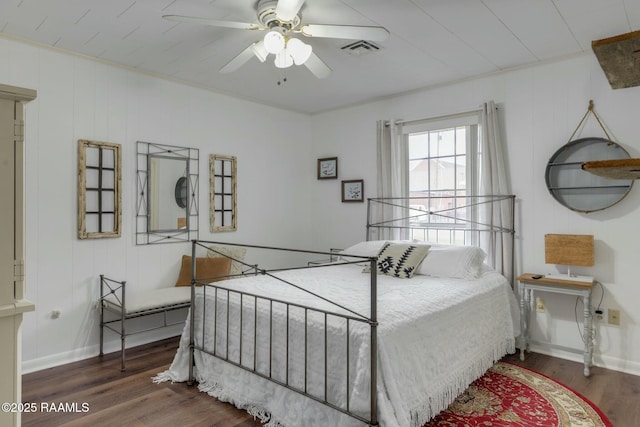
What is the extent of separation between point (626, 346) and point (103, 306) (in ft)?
13.5

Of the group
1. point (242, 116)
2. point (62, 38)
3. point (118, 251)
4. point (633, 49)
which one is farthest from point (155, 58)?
point (633, 49)

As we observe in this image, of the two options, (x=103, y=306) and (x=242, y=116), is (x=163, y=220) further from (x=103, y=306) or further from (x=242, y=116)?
(x=242, y=116)

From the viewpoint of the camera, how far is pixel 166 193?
3713 millimetres

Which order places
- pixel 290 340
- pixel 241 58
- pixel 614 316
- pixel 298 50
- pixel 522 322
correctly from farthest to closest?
1. pixel 522 322
2. pixel 614 316
3. pixel 241 58
4. pixel 298 50
5. pixel 290 340

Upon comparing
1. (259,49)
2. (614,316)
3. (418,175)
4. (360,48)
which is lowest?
(614,316)

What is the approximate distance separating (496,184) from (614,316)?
1.35 m

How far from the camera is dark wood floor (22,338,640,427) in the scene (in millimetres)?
2264

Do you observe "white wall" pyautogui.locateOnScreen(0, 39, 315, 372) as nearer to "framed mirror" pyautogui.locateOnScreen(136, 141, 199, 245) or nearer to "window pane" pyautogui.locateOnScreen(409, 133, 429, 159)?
"framed mirror" pyautogui.locateOnScreen(136, 141, 199, 245)

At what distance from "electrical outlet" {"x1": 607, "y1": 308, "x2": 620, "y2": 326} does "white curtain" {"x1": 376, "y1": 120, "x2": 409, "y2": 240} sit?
5.99ft

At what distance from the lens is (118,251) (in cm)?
339

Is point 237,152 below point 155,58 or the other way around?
Result: below

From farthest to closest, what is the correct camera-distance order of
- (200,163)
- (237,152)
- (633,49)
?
(237,152), (200,163), (633,49)

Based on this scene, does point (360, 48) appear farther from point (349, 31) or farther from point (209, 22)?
point (209, 22)

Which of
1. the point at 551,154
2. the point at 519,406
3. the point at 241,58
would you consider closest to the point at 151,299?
the point at 241,58
